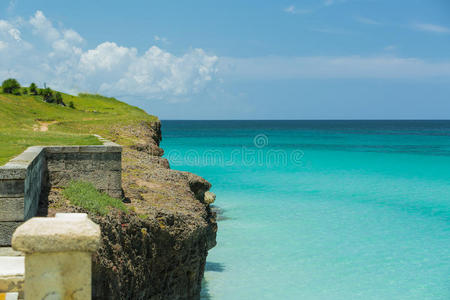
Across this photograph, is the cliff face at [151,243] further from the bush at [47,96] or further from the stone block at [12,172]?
the bush at [47,96]

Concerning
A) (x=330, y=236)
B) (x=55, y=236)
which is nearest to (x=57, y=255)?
(x=55, y=236)

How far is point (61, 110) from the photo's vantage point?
3553 cm

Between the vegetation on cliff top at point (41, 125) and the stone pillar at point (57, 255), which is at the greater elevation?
the vegetation on cliff top at point (41, 125)

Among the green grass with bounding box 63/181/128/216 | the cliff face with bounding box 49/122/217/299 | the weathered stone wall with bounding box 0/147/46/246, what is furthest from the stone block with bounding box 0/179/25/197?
the green grass with bounding box 63/181/128/216

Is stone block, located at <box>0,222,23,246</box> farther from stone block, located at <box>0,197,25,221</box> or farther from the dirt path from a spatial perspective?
the dirt path

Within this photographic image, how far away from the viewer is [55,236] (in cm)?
364

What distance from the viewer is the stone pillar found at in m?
3.64

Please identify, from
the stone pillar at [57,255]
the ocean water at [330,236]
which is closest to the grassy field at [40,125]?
the stone pillar at [57,255]

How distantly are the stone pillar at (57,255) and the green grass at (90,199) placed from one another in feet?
17.7

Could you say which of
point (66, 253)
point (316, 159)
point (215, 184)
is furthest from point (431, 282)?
point (316, 159)

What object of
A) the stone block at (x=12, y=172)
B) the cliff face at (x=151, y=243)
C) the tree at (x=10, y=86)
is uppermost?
the tree at (x=10, y=86)

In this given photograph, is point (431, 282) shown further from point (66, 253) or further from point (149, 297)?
point (66, 253)

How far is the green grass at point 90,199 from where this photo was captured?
9273mm

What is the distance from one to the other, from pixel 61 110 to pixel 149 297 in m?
28.4
